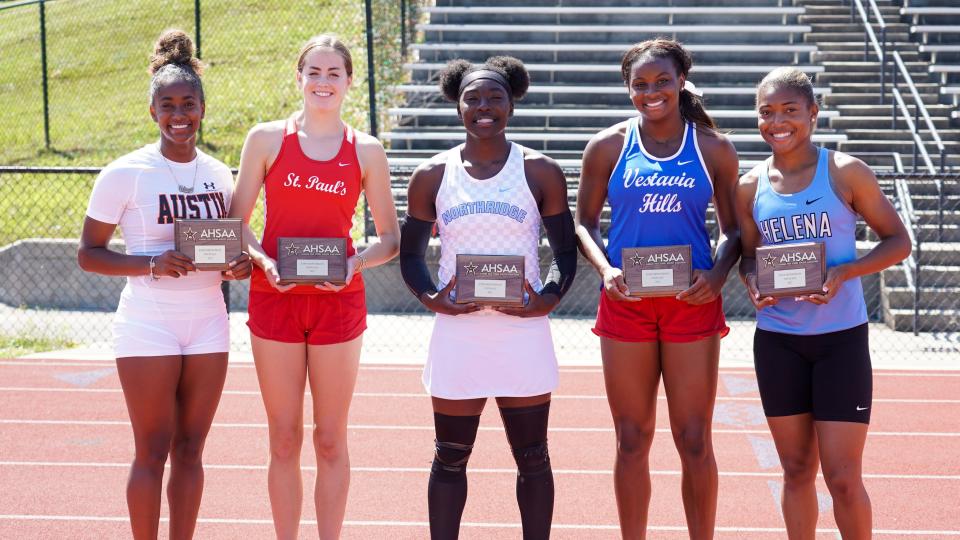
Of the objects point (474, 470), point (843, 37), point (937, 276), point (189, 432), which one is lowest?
point (474, 470)

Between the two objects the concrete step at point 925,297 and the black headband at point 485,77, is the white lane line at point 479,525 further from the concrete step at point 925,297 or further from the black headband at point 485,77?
the concrete step at point 925,297

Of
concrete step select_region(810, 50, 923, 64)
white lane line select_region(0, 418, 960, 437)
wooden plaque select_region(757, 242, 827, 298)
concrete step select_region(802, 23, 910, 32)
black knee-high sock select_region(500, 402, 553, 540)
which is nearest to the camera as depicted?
wooden plaque select_region(757, 242, 827, 298)

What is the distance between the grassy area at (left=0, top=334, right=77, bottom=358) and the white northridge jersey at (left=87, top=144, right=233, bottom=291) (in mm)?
5682

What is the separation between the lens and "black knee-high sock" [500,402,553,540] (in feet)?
12.7

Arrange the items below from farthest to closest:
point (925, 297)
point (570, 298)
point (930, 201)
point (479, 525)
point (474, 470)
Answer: point (930, 201), point (570, 298), point (925, 297), point (474, 470), point (479, 525)

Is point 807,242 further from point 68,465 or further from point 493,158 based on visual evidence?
point 68,465

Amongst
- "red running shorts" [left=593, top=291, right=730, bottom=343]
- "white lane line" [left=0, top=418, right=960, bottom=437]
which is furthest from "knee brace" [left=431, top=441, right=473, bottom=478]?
"white lane line" [left=0, top=418, right=960, bottom=437]

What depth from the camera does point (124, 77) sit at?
684 inches

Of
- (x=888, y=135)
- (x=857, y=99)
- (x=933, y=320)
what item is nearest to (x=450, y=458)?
(x=933, y=320)

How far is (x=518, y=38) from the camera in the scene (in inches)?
584

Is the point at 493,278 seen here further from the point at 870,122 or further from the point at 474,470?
the point at 870,122

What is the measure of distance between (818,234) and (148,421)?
2454 millimetres

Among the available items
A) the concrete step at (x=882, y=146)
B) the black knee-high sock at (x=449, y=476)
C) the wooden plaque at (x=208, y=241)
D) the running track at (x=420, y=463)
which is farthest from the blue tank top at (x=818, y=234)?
the concrete step at (x=882, y=146)

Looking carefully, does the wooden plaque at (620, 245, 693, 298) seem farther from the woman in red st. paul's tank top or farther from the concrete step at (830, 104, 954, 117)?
the concrete step at (830, 104, 954, 117)
